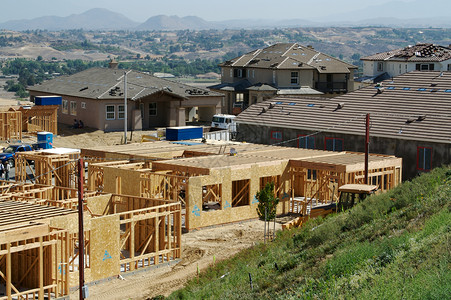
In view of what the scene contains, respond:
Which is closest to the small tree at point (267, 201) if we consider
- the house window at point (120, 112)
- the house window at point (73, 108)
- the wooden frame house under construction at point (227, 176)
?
the wooden frame house under construction at point (227, 176)

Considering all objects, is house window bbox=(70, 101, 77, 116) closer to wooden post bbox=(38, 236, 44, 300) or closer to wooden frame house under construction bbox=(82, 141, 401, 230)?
wooden frame house under construction bbox=(82, 141, 401, 230)

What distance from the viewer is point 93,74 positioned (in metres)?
74.4

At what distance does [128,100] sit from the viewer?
215 feet

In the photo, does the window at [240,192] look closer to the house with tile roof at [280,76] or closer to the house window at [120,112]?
the house window at [120,112]

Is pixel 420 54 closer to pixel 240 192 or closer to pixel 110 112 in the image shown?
pixel 110 112

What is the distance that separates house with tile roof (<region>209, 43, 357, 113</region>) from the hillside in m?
50.5

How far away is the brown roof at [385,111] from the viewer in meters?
44.0

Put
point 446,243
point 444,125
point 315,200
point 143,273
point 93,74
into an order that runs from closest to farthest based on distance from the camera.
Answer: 1. point 446,243
2. point 143,273
3. point 315,200
4. point 444,125
5. point 93,74

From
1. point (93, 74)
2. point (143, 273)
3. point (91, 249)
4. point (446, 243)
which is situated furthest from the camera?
point (93, 74)

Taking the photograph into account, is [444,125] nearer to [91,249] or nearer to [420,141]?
[420,141]

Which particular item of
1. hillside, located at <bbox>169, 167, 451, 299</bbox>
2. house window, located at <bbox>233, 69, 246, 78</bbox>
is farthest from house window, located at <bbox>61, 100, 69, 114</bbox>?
hillside, located at <bbox>169, 167, 451, 299</bbox>

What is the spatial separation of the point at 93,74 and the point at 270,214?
45671mm

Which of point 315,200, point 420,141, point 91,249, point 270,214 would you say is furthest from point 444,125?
point 91,249

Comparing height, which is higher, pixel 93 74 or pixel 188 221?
pixel 93 74
